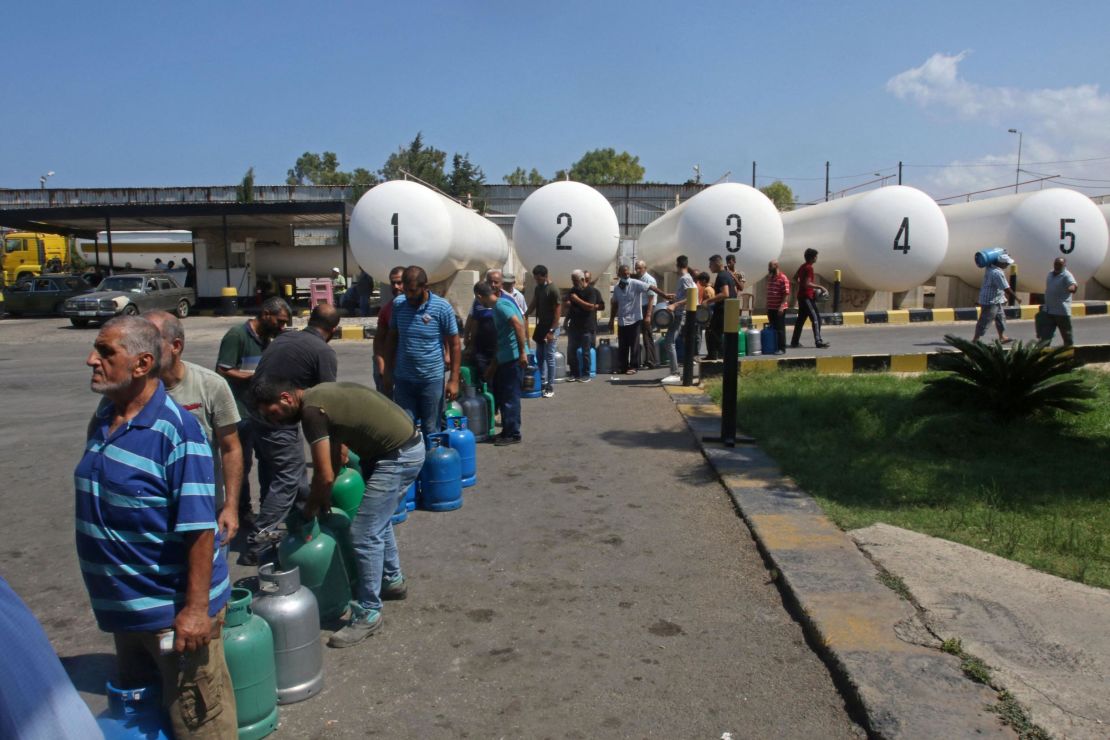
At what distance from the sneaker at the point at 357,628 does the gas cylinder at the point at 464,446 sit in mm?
2217

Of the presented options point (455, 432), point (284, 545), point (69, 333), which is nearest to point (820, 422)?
point (455, 432)

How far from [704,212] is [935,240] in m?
5.94

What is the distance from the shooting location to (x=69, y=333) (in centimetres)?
2147

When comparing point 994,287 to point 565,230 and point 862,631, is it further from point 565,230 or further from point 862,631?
point 862,631

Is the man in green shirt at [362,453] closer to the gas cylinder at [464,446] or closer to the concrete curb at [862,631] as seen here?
the gas cylinder at [464,446]

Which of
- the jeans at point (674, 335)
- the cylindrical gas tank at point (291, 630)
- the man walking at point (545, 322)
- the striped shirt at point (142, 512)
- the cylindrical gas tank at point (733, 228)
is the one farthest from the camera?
the cylindrical gas tank at point (733, 228)

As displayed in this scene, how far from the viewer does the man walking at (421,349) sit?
21.4 feet

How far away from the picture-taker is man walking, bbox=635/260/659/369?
1250 centimetres

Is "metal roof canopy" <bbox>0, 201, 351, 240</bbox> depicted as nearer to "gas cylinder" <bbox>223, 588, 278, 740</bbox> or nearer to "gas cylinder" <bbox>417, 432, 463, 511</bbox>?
"gas cylinder" <bbox>417, 432, 463, 511</bbox>

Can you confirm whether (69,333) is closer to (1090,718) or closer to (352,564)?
(352,564)

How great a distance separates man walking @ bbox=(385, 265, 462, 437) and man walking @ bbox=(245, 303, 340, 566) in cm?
130

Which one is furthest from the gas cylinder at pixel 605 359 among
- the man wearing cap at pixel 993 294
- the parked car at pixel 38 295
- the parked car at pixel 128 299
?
the parked car at pixel 38 295

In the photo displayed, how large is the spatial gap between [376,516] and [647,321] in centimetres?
926

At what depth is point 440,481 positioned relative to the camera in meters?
6.11
